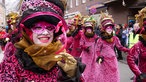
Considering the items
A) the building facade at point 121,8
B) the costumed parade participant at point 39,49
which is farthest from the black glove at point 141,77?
the building facade at point 121,8

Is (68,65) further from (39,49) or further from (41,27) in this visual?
(41,27)

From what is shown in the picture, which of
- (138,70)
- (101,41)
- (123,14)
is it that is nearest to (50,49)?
(138,70)

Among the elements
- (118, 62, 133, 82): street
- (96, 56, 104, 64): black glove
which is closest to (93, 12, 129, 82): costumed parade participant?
(96, 56, 104, 64): black glove

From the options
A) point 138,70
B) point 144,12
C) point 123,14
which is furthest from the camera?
point 123,14

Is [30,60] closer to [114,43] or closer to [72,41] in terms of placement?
[114,43]

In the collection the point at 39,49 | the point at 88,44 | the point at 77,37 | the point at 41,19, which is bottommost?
the point at 88,44

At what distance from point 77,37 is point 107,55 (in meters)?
2.28

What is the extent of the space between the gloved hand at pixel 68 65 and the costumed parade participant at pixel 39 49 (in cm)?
2

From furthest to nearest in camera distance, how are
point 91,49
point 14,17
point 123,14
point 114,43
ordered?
point 123,14 → point 91,49 → point 114,43 → point 14,17

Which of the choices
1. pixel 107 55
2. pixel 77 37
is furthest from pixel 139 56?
pixel 77 37

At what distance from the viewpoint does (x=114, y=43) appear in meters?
8.04

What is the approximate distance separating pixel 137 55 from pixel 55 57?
8.00 ft

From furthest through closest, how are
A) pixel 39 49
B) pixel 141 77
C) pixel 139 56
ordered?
pixel 139 56
pixel 141 77
pixel 39 49

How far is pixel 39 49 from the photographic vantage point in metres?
2.70
